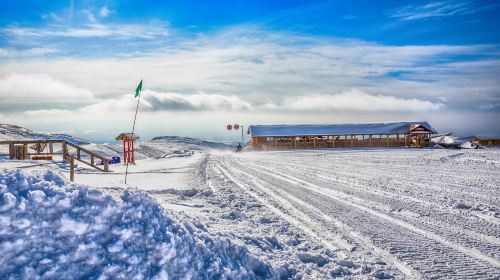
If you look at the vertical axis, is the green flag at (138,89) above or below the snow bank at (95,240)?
above

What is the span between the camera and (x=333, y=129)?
63.8 m

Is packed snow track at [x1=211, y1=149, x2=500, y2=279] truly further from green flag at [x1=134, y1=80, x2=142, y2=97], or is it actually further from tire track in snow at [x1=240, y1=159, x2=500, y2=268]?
green flag at [x1=134, y1=80, x2=142, y2=97]

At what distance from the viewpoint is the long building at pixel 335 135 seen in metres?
61.7

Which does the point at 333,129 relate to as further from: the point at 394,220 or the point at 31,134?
the point at 31,134

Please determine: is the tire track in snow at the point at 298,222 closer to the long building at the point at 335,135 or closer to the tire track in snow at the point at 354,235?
the tire track in snow at the point at 354,235

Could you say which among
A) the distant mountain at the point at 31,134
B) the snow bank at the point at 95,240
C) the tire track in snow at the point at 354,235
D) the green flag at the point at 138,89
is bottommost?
the tire track in snow at the point at 354,235

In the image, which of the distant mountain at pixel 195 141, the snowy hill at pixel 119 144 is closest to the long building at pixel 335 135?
the snowy hill at pixel 119 144

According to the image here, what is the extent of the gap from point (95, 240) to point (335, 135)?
59909 mm

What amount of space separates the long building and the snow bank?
5552 cm

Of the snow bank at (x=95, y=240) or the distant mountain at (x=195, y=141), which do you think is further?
the distant mountain at (x=195, y=141)

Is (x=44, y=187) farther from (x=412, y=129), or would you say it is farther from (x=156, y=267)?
(x=412, y=129)

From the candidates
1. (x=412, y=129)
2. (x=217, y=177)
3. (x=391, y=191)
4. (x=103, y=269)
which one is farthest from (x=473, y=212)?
(x=412, y=129)

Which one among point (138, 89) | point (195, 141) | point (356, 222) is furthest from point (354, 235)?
point (195, 141)

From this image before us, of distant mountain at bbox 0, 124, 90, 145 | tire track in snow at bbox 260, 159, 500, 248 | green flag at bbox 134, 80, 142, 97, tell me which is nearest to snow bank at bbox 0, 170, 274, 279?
tire track in snow at bbox 260, 159, 500, 248
